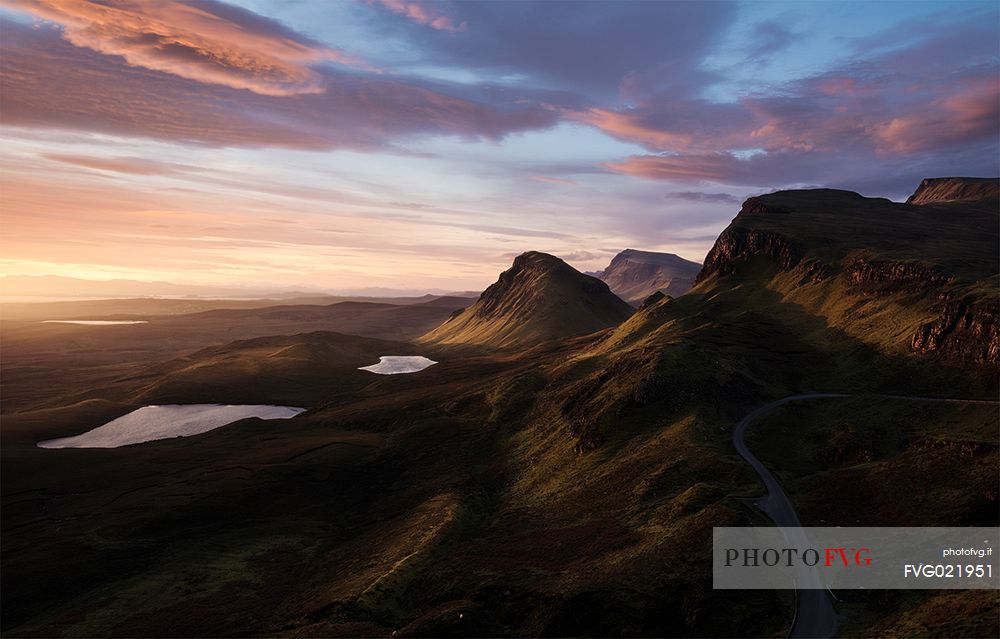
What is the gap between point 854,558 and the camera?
160 ft

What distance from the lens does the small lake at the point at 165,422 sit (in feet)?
447

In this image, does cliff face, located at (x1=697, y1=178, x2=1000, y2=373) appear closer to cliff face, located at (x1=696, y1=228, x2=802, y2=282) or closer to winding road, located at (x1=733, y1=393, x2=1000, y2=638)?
cliff face, located at (x1=696, y1=228, x2=802, y2=282)

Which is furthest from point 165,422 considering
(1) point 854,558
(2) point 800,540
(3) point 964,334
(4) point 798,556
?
(3) point 964,334

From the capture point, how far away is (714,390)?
95375 mm

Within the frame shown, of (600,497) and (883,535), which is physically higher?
(883,535)

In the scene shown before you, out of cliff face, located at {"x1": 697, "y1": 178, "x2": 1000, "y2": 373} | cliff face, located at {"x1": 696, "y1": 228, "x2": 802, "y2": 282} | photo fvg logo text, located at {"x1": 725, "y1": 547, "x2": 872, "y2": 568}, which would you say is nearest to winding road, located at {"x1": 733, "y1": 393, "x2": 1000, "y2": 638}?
photo fvg logo text, located at {"x1": 725, "y1": 547, "x2": 872, "y2": 568}

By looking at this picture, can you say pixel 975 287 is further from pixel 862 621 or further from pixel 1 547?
pixel 1 547

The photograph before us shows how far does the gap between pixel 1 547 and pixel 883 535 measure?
12000cm

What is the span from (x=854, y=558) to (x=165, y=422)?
17364cm

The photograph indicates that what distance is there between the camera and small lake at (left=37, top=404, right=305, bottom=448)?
447 ft

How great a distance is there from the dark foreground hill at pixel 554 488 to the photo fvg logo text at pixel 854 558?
161 cm

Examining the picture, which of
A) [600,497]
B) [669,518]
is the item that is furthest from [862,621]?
[600,497]

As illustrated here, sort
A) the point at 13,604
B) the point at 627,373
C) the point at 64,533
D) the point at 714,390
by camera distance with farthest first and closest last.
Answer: the point at 627,373, the point at 714,390, the point at 64,533, the point at 13,604

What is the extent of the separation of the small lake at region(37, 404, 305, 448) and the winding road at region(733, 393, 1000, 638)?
13888 cm
